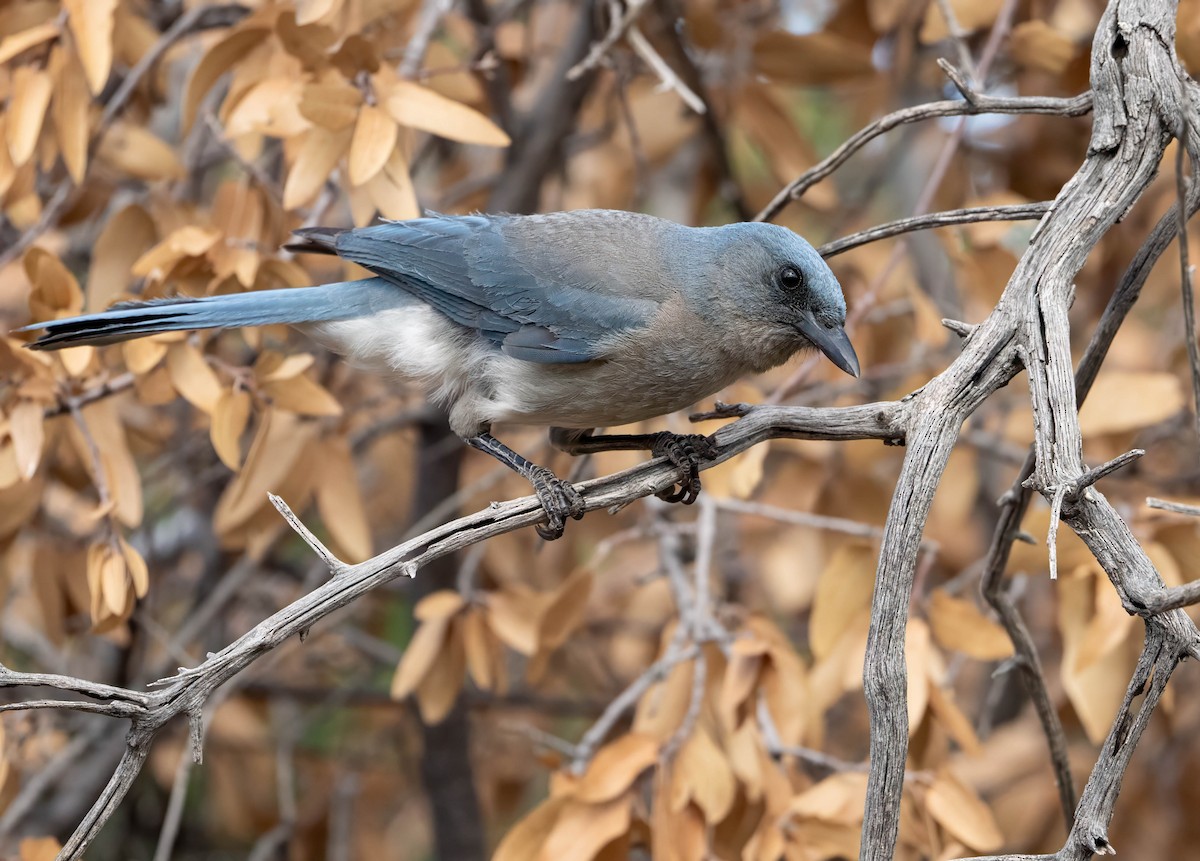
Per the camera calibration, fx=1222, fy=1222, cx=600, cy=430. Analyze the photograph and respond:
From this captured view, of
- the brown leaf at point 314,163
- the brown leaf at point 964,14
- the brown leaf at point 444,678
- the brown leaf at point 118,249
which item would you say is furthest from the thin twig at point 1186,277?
the brown leaf at point 118,249

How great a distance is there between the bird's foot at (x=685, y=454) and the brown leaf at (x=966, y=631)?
2.07 feet

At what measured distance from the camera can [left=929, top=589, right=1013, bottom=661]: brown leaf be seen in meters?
2.72

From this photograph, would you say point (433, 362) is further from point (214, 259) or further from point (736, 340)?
point (736, 340)

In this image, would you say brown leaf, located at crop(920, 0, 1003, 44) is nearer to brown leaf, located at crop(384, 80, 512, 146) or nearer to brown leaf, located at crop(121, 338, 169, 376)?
brown leaf, located at crop(384, 80, 512, 146)

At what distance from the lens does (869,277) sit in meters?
4.21

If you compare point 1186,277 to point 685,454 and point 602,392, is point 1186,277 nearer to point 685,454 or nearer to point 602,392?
point 685,454

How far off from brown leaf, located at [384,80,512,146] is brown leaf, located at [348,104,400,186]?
1.9 inches

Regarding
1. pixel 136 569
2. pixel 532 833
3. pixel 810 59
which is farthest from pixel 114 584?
pixel 810 59

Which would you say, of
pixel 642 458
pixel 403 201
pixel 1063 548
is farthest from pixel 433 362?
pixel 1063 548

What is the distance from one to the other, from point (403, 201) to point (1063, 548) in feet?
5.42

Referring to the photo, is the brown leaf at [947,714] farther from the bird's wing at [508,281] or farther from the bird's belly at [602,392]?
the bird's wing at [508,281]

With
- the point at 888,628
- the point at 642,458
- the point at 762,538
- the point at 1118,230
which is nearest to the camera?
the point at 888,628

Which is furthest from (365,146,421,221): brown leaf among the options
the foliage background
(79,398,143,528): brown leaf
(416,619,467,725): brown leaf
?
(416,619,467,725): brown leaf

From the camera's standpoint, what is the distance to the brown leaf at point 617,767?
2580mm
